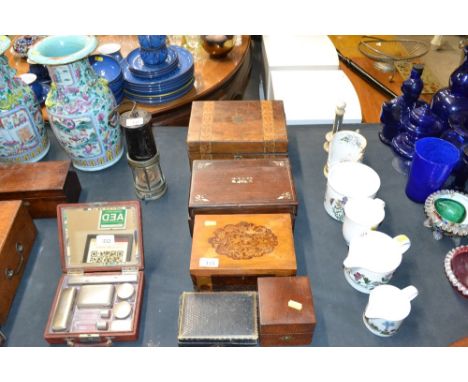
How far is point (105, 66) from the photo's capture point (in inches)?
66.5

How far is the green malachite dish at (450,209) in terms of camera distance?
119 cm

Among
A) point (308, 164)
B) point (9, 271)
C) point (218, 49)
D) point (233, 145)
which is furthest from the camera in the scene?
point (218, 49)

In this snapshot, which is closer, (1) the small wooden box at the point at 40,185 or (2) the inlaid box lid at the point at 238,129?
Result: (1) the small wooden box at the point at 40,185

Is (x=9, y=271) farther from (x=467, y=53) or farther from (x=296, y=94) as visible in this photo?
(x=467, y=53)

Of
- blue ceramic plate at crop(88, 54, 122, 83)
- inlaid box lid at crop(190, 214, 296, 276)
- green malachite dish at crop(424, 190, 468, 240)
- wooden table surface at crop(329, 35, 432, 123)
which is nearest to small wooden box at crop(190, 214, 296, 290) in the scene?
inlaid box lid at crop(190, 214, 296, 276)

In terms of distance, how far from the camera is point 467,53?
47.8 inches

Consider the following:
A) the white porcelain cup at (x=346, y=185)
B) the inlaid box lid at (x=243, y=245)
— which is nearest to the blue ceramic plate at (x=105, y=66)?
the inlaid box lid at (x=243, y=245)

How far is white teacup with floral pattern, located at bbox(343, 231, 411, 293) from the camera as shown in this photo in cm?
100

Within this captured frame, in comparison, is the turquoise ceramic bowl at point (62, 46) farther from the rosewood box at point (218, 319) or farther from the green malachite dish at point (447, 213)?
the green malachite dish at point (447, 213)

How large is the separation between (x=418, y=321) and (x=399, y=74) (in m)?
1.86

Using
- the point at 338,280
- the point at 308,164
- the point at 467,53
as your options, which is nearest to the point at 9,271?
the point at 338,280

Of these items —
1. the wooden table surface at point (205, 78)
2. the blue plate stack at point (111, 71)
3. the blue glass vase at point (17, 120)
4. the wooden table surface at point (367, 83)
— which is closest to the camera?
the blue glass vase at point (17, 120)

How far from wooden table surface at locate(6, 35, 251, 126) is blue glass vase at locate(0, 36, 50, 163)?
1.28 ft

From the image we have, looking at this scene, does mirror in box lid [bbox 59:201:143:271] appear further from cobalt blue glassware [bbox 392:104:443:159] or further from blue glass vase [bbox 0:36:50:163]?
cobalt blue glassware [bbox 392:104:443:159]
